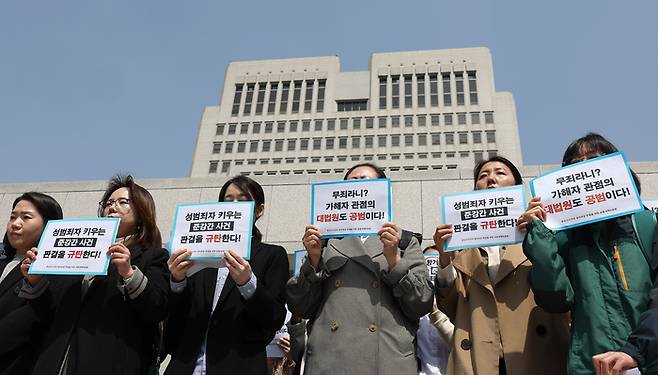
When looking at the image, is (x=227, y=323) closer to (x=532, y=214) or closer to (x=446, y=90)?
(x=532, y=214)

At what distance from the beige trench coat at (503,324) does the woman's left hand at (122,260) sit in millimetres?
2049

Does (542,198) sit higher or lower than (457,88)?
lower

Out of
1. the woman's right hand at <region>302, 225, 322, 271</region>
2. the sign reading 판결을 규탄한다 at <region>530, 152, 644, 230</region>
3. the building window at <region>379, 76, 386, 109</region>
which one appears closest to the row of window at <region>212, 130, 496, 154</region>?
the building window at <region>379, 76, 386, 109</region>

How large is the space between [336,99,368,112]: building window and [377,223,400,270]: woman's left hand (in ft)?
197

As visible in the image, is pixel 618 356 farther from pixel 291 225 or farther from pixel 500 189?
pixel 291 225

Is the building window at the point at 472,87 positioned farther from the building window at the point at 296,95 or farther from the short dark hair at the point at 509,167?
the short dark hair at the point at 509,167

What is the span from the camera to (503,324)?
2971mm

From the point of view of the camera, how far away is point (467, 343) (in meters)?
3.04

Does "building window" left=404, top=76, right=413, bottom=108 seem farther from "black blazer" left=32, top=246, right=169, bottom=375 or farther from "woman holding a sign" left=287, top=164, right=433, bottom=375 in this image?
"black blazer" left=32, top=246, right=169, bottom=375

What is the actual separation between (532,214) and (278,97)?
62607 millimetres

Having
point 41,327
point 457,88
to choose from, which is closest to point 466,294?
point 41,327

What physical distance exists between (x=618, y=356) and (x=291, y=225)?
669 cm

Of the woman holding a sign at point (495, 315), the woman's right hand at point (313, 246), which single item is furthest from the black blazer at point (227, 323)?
the woman holding a sign at point (495, 315)

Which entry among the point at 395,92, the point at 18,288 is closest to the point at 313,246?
the point at 18,288
